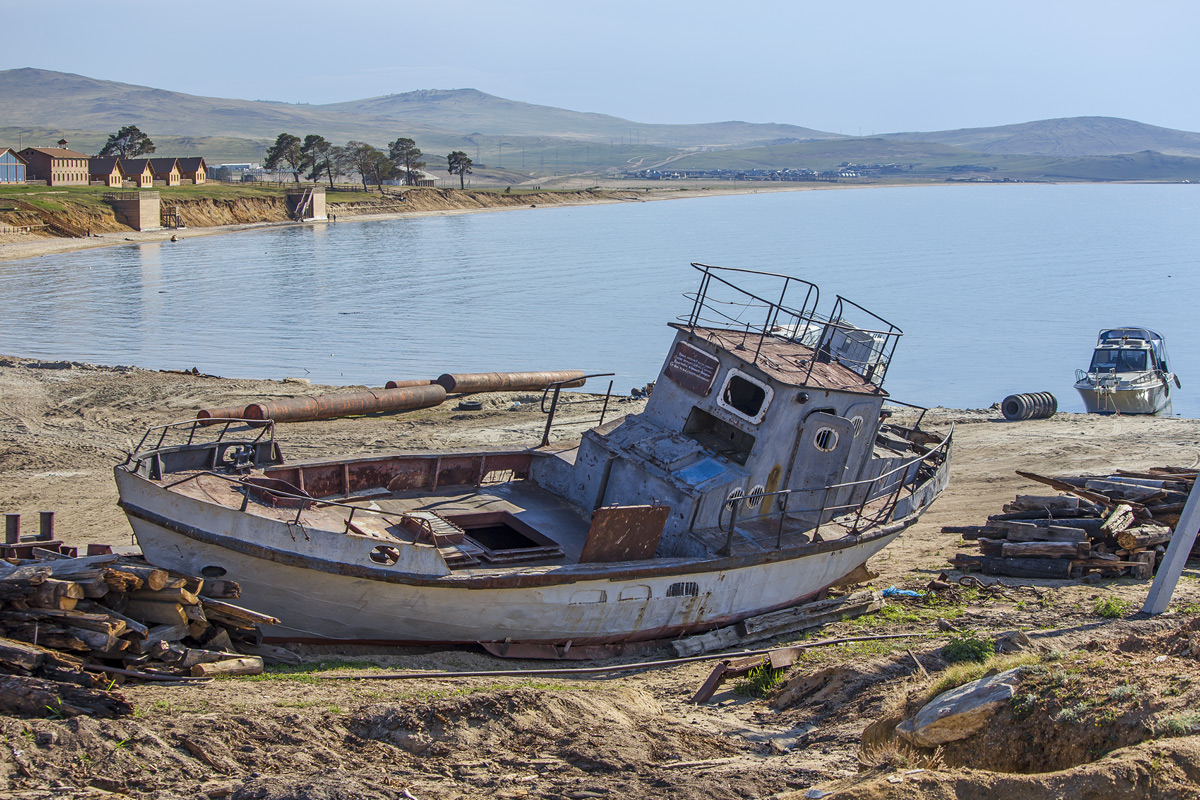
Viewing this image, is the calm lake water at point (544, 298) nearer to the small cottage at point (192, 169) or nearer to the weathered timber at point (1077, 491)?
the small cottage at point (192, 169)

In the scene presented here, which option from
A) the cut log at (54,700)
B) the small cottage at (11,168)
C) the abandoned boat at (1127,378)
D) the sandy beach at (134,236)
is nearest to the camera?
the cut log at (54,700)

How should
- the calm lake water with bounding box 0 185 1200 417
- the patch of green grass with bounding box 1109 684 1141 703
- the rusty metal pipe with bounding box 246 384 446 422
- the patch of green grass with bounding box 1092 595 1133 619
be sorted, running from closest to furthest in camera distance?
the patch of green grass with bounding box 1109 684 1141 703 → the patch of green grass with bounding box 1092 595 1133 619 → the rusty metal pipe with bounding box 246 384 446 422 → the calm lake water with bounding box 0 185 1200 417

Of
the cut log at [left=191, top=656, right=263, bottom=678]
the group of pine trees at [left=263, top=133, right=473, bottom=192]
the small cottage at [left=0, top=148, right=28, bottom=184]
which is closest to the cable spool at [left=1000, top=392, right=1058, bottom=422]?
the cut log at [left=191, top=656, right=263, bottom=678]

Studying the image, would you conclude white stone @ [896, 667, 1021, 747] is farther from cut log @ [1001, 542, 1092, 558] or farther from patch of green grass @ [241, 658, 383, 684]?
cut log @ [1001, 542, 1092, 558]

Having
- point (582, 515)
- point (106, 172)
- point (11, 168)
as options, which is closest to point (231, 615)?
point (582, 515)

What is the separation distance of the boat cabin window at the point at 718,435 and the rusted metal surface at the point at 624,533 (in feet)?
6.32

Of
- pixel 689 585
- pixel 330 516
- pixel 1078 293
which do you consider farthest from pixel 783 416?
pixel 1078 293

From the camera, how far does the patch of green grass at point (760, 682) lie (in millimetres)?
9672

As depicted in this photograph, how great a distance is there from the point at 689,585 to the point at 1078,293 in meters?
58.5

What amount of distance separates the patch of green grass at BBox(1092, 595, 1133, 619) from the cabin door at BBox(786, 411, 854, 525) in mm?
3327

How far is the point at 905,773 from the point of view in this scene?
6.23m

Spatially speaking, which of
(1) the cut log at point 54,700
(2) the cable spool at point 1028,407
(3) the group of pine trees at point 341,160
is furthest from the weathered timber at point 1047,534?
(3) the group of pine trees at point 341,160

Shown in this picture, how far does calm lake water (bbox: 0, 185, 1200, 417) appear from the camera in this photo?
3584 centimetres

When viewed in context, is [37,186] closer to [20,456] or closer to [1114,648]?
[20,456]
